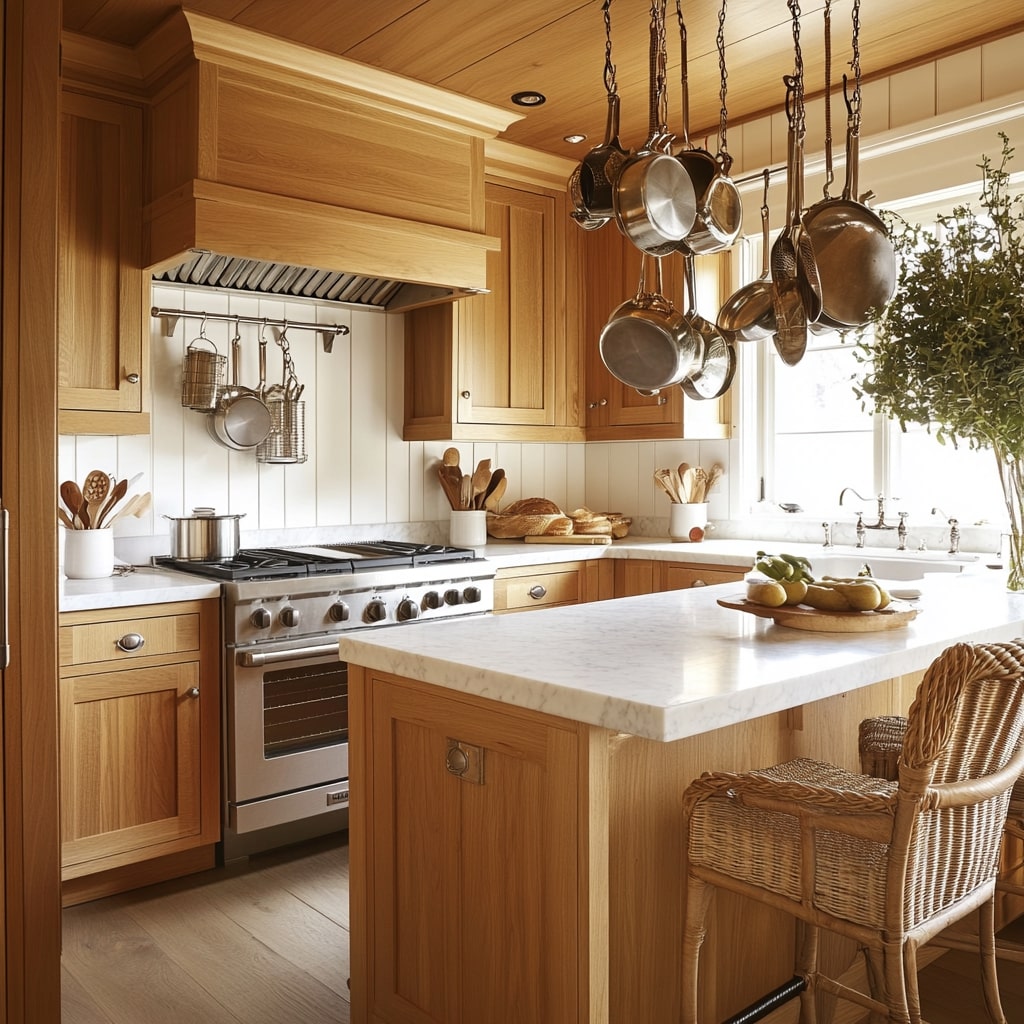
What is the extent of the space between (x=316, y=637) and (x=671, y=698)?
1951mm

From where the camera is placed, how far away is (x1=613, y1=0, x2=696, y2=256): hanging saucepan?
1.91 metres

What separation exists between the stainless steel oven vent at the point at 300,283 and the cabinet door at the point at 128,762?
4.36 ft

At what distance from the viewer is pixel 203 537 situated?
3.34 m

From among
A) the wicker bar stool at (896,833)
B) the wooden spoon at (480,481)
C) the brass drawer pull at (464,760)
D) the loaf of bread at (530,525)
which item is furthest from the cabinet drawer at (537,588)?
the wicker bar stool at (896,833)

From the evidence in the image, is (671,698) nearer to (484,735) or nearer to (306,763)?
(484,735)

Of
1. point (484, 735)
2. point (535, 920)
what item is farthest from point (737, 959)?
point (484, 735)

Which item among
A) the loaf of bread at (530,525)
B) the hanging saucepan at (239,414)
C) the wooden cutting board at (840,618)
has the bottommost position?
the wooden cutting board at (840,618)

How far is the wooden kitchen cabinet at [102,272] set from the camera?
9.96 ft

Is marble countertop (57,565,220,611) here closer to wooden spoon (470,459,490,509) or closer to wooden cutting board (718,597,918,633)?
wooden spoon (470,459,490,509)

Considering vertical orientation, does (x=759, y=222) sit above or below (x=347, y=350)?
above

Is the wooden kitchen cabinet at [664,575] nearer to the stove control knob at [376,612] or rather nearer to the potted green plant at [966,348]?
the stove control knob at [376,612]

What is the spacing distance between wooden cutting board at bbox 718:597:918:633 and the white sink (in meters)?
1.47

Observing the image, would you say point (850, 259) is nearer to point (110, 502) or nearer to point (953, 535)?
point (953, 535)

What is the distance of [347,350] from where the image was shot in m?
3.98
